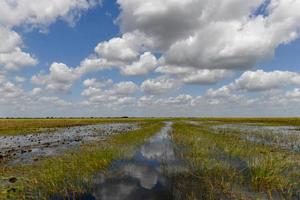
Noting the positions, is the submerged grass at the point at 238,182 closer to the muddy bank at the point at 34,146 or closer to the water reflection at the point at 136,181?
the water reflection at the point at 136,181

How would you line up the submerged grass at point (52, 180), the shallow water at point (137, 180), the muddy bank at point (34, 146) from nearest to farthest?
the shallow water at point (137, 180) → the submerged grass at point (52, 180) → the muddy bank at point (34, 146)

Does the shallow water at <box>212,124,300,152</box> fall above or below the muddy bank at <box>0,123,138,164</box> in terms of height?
above

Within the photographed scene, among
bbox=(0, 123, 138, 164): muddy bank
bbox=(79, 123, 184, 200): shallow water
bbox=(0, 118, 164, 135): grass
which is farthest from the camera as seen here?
bbox=(0, 118, 164, 135): grass

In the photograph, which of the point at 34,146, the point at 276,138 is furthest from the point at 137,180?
the point at 276,138

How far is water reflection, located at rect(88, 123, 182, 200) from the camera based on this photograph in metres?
10.1

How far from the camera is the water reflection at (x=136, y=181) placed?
398 inches

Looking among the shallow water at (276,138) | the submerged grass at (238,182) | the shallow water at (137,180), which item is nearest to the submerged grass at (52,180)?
the shallow water at (137,180)

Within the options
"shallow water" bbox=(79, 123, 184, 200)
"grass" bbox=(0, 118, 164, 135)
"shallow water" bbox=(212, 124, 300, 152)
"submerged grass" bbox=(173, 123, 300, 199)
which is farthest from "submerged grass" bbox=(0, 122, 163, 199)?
"grass" bbox=(0, 118, 164, 135)

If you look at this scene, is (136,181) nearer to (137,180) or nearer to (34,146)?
(137,180)

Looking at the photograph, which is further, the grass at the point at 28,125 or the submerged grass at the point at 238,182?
the grass at the point at 28,125

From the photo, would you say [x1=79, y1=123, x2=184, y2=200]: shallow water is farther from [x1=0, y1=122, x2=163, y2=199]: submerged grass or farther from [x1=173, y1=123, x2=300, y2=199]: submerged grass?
[x1=173, y1=123, x2=300, y2=199]: submerged grass

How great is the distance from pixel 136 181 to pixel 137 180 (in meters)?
0.16

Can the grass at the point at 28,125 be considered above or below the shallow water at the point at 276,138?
above

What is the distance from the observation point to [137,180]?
12.2m
